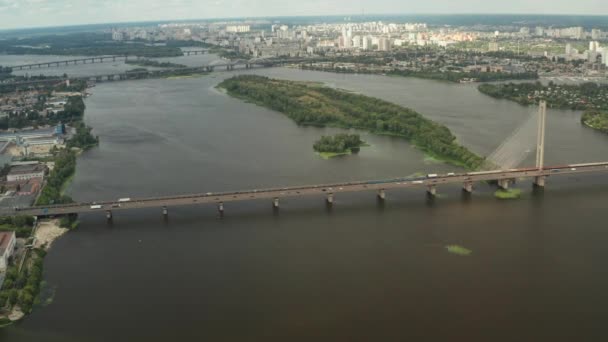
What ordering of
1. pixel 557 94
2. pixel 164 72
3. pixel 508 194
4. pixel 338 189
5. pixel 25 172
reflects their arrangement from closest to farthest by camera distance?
pixel 338 189
pixel 508 194
pixel 25 172
pixel 557 94
pixel 164 72

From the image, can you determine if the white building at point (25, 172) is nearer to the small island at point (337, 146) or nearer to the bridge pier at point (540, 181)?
the small island at point (337, 146)

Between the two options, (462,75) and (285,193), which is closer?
(285,193)

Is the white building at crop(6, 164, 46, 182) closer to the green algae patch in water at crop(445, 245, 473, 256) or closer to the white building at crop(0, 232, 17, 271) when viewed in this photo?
the white building at crop(0, 232, 17, 271)

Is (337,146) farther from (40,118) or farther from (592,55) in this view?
(592,55)

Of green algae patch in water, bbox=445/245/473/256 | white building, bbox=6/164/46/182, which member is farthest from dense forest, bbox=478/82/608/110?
white building, bbox=6/164/46/182

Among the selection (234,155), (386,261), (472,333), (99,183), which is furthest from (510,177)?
(99,183)

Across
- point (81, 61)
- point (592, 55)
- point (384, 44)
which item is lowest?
point (592, 55)

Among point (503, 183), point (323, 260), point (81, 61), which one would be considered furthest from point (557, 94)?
point (81, 61)
